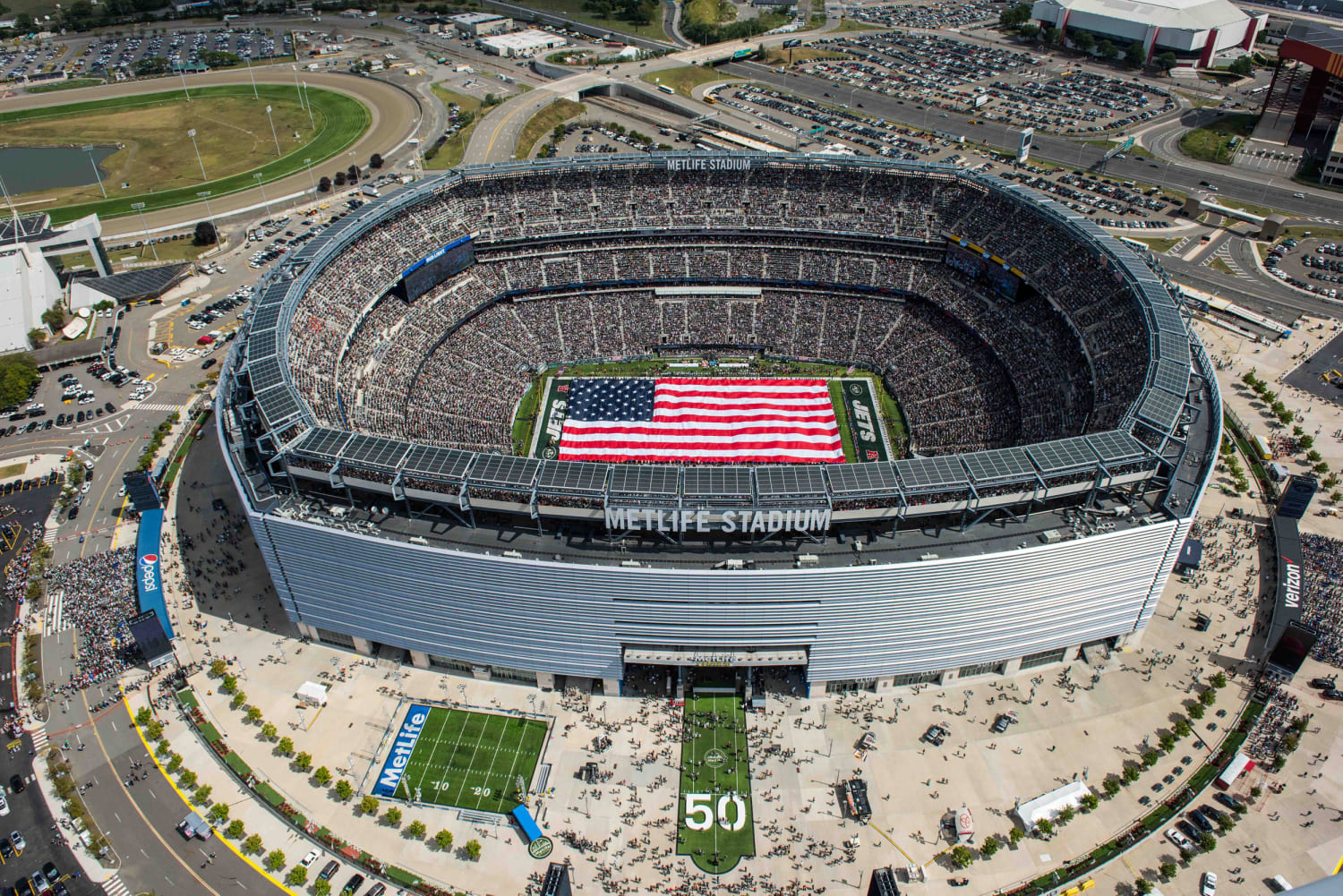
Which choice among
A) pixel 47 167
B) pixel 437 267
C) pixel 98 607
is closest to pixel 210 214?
pixel 47 167

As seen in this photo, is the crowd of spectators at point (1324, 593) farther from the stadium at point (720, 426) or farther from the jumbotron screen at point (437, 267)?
the jumbotron screen at point (437, 267)

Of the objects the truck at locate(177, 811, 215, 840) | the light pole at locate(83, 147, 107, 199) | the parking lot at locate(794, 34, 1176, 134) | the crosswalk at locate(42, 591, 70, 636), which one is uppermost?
the parking lot at locate(794, 34, 1176, 134)

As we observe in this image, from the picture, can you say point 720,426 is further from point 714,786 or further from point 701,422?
point 714,786

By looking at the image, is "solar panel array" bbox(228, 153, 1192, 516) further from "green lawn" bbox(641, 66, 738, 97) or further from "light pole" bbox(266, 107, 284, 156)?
"green lawn" bbox(641, 66, 738, 97)

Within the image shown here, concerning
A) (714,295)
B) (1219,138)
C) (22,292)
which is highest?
(1219,138)

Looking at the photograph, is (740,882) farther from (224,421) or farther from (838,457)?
(224,421)

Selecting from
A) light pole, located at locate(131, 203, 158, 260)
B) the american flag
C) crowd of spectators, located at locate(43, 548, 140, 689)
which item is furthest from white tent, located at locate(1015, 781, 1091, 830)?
light pole, located at locate(131, 203, 158, 260)
